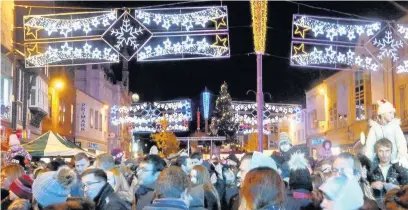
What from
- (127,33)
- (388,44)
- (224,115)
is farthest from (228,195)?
(224,115)

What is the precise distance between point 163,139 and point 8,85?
45.8m

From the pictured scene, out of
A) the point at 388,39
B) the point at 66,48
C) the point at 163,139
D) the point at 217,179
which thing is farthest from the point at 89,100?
the point at 217,179

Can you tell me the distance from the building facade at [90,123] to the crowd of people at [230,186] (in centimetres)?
3454

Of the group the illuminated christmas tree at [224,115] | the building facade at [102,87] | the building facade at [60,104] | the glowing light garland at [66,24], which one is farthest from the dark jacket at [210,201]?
the illuminated christmas tree at [224,115]

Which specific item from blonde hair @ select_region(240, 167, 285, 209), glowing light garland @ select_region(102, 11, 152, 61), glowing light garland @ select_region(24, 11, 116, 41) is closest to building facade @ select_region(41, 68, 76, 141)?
glowing light garland @ select_region(24, 11, 116, 41)

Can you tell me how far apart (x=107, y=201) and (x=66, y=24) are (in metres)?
12.1

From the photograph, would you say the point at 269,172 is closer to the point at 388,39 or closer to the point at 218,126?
the point at 388,39

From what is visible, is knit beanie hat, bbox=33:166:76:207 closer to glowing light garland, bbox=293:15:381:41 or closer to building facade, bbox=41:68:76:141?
glowing light garland, bbox=293:15:381:41

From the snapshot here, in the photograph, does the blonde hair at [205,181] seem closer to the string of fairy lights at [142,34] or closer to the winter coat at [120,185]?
the winter coat at [120,185]

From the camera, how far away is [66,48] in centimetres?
1719

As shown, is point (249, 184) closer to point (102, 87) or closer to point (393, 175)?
point (393, 175)

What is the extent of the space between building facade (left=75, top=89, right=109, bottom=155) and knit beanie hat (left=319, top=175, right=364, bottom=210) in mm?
37907

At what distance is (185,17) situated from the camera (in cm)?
1616

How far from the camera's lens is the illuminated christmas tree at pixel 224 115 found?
3108 inches
